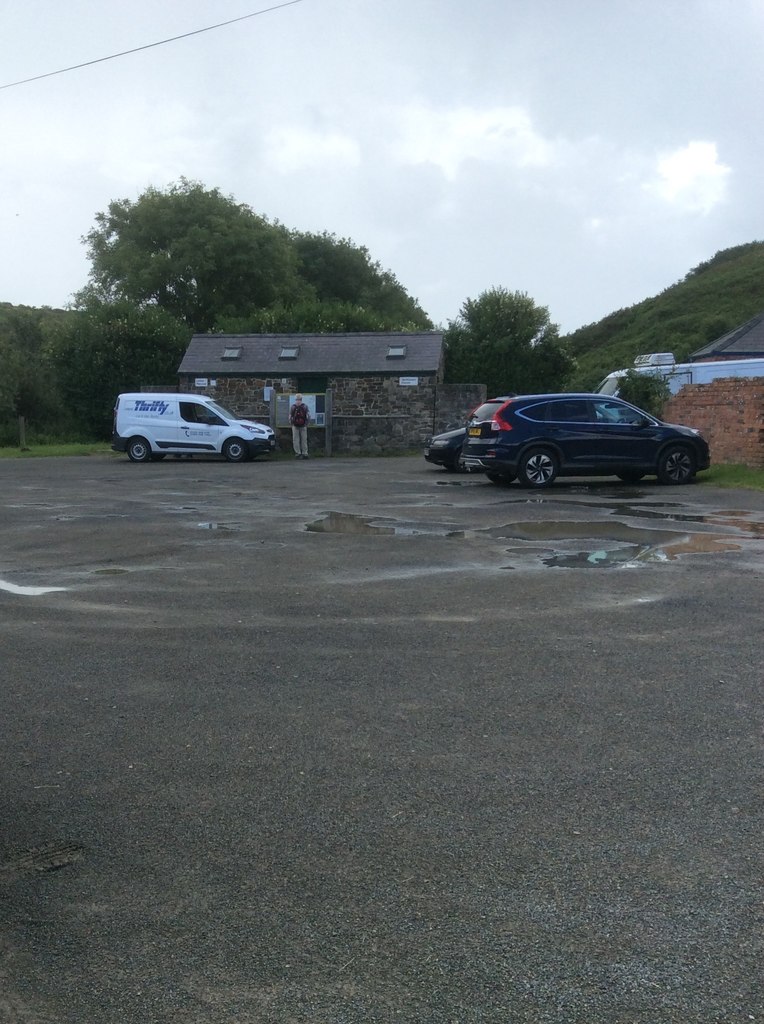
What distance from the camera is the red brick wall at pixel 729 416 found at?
20.9 meters

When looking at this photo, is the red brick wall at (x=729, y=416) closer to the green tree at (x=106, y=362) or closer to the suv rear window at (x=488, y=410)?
the suv rear window at (x=488, y=410)

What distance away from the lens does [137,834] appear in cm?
409

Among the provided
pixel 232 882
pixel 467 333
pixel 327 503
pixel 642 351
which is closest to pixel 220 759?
pixel 232 882

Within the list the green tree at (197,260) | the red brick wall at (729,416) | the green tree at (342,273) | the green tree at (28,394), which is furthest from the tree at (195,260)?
the red brick wall at (729,416)

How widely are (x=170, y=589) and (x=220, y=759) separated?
183 inches

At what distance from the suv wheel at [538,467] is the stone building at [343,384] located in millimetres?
14499

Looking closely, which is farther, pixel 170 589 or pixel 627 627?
pixel 170 589

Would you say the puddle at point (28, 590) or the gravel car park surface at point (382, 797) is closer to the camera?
the gravel car park surface at point (382, 797)

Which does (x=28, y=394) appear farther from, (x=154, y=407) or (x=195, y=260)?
(x=195, y=260)

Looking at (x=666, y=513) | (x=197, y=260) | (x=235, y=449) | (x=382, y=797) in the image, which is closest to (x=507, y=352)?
(x=235, y=449)

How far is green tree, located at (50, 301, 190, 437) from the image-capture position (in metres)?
40.0

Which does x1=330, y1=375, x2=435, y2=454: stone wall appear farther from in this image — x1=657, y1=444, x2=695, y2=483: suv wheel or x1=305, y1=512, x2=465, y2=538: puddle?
x1=305, y1=512, x2=465, y2=538: puddle

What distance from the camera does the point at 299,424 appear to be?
105 feet

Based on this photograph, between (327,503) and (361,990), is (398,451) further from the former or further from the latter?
(361,990)
